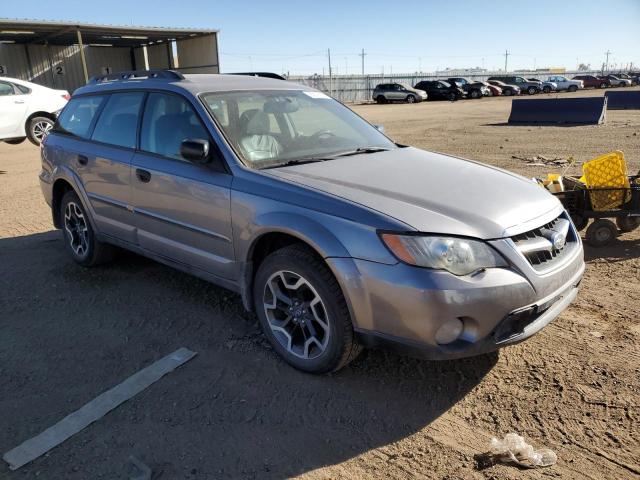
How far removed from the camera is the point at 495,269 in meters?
2.60

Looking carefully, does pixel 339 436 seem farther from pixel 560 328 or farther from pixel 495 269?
pixel 560 328

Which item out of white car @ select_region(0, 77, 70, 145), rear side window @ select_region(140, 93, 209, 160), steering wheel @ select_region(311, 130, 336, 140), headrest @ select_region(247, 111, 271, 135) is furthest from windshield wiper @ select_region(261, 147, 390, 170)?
white car @ select_region(0, 77, 70, 145)

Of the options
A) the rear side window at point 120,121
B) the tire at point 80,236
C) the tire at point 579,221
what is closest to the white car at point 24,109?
the tire at point 80,236

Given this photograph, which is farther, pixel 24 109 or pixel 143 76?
pixel 24 109

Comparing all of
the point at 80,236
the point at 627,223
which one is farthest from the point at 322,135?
the point at 627,223

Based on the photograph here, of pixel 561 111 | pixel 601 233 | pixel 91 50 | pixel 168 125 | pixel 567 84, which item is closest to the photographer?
pixel 168 125

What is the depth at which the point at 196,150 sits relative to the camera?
3.30 meters

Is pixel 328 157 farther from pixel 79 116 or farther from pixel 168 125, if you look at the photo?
pixel 79 116

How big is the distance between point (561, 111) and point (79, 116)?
16.9m

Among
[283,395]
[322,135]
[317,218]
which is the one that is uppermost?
[322,135]

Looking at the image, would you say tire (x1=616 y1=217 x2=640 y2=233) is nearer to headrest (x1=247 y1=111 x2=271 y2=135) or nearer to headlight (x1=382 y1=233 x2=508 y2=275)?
headlight (x1=382 y1=233 x2=508 y2=275)

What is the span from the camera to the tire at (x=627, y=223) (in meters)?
5.34

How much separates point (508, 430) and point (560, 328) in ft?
4.18

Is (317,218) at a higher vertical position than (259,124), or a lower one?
lower
